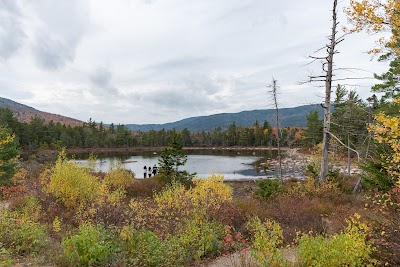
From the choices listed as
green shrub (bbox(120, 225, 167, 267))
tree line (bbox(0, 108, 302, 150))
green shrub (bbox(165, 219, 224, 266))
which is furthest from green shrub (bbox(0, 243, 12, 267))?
tree line (bbox(0, 108, 302, 150))

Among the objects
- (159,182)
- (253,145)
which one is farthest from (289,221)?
(253,145)

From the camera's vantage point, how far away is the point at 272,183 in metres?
15.4

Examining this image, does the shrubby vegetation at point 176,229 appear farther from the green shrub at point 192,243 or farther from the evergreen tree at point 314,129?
the evergreen tree at point 314,129

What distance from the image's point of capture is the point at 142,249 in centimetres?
641

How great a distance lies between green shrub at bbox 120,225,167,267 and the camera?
598 cm

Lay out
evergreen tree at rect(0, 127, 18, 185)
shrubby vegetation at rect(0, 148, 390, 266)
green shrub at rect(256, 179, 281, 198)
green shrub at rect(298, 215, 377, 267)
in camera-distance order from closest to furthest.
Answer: green shrub at rect(298, 215, 377, 267) → shrubby vegetation at rect(0, 148, 390, 266) → green shrub at rect(256, 179, 281, 198) → evergreen tree at rect(0, 127, 18, 185)

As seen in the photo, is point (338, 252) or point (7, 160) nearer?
point (338, 252)

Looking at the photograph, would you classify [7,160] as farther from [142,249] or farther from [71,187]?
[142,249]

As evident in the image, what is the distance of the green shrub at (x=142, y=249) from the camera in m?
5.98

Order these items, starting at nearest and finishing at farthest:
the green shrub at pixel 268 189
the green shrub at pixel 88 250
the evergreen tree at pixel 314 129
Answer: the green shrub at pixel 88 250
the green shrub at pixel 268 189
the evergreen tree at pixel 314 129

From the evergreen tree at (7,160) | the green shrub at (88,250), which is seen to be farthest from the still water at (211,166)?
the green shrub at (88,250)

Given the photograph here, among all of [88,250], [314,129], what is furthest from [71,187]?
[314,129]

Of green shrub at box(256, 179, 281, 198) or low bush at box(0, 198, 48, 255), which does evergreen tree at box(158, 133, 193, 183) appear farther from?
low bush at box(0, 198, 48, 255)

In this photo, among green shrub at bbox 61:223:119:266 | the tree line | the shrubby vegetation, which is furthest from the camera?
the tree line
